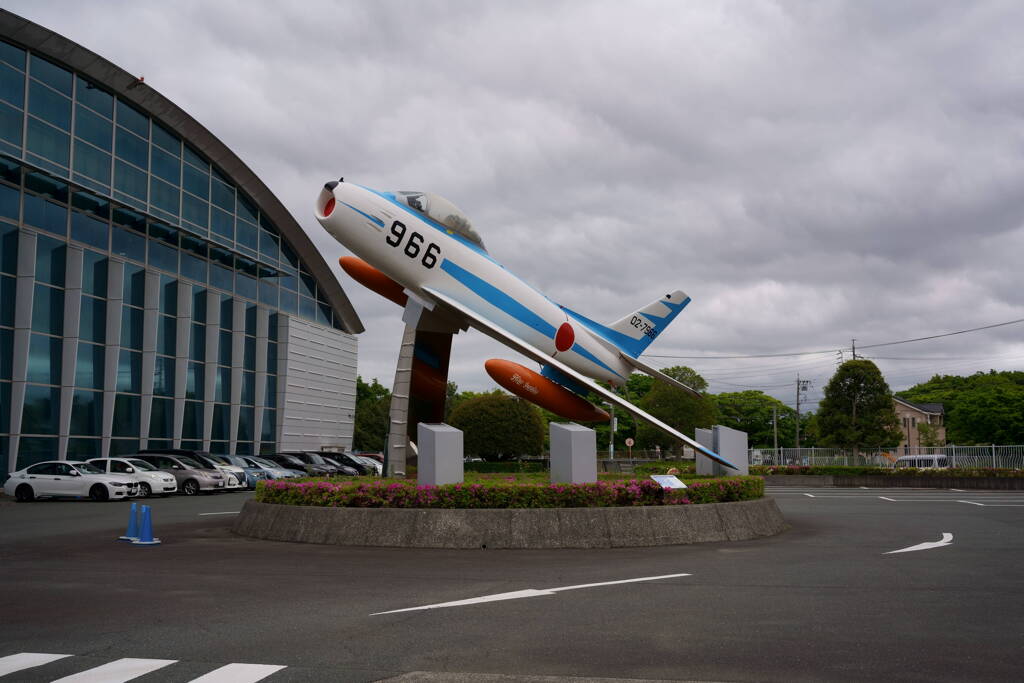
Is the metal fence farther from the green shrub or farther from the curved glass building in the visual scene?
the curved glass building

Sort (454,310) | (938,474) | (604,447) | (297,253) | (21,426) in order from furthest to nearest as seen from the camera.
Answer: (604,447), (297,253), (938,474), (21,426), (454,310)

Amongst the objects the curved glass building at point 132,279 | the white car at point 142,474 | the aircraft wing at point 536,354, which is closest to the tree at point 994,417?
the curved glass building at point 132,279

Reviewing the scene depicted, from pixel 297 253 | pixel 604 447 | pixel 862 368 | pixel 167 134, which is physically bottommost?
pixel 604 447

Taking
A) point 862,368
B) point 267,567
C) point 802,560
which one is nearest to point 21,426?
point 267,567

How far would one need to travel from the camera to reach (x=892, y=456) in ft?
136

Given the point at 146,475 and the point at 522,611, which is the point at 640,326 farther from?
the point at 146,475

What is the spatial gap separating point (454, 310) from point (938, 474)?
28.4 meters

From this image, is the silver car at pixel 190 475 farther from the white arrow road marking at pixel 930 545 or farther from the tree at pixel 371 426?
the tree at pixel 371 426

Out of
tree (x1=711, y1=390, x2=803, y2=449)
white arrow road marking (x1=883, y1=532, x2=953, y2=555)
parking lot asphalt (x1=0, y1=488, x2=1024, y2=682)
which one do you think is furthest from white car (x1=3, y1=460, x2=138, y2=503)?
tree (x1=711, y1=390, x2=803, y2=449)

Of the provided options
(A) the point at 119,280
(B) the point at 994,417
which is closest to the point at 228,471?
(A) the point at 119,280

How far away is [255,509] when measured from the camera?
1394 centimetres

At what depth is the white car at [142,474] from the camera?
24500mm

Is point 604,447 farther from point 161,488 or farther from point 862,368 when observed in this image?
point 161,488

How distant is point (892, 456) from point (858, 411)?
465 cm
